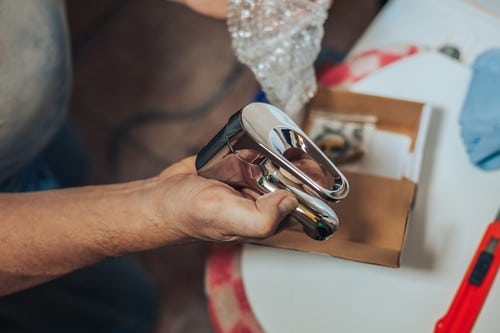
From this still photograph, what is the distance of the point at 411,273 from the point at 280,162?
0.67 ft

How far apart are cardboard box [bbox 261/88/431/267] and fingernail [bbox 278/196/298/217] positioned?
0.06 m

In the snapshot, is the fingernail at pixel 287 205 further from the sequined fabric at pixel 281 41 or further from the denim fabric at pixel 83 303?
the denim fabric at pixel 83 303

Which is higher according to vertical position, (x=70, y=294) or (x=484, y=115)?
(x=484, y=115)

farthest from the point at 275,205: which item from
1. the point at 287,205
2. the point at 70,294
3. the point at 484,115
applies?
the point at 70,294

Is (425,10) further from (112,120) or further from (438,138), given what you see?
(112,120)

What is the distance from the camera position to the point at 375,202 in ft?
1.67

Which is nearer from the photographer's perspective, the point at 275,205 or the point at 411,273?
the point at 275,205

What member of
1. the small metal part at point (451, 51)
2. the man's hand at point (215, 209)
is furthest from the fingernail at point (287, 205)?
the small metal part at point (451, 51)

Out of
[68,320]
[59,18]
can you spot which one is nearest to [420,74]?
[59,18]

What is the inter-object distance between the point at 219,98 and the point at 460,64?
588mm

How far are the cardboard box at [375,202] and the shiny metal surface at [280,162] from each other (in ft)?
0.18

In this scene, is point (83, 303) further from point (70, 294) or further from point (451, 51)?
point (451, 51)

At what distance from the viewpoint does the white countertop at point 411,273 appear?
1.69 ft

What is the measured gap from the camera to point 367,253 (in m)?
0.47
